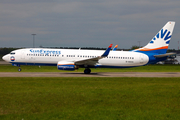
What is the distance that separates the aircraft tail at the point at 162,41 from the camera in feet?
120

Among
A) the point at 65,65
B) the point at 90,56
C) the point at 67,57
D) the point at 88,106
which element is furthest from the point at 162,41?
the point at 88,106

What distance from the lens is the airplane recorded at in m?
33.3

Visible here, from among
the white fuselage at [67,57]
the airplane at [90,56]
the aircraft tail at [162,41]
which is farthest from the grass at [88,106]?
the aircraft tail at [162,41]

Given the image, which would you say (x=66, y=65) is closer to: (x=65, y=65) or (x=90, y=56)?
(x=65, y=65)

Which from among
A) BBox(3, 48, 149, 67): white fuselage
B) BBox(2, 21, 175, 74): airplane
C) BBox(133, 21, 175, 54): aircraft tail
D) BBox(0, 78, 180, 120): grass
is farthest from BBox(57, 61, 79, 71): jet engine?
BBox(0, 78, 180, 120): grass

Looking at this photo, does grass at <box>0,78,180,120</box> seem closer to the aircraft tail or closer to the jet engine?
the jet engine

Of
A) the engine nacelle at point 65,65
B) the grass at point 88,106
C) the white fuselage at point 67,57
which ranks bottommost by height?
the grass at point 88,106

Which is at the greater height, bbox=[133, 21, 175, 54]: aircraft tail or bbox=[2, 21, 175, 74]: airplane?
bbox=[133, 21, 175, 54]: aircraft tail

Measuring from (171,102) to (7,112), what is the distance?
899 centimetres

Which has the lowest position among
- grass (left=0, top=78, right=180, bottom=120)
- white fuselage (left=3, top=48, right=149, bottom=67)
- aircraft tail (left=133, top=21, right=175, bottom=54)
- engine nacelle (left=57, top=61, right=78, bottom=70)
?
grass (left=0, top=78, right=180, bottom=120)

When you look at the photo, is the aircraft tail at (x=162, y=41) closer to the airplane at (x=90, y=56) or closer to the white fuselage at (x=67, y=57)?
the airplane at (x=90, y=56)

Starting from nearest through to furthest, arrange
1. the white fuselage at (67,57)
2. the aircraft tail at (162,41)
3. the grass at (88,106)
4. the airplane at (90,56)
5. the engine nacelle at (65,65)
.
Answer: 1. the grass at (88,106)
2. the engine nacelle at (65,65)
3. the airplane at (90,56)
4. the white fuselage at (67,57)
5. the aircraft tail at (162,41)

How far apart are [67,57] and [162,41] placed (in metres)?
16.1

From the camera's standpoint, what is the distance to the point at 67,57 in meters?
34.0
